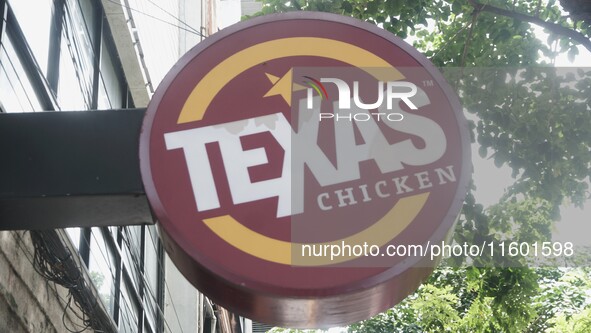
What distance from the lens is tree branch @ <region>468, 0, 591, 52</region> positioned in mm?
6938

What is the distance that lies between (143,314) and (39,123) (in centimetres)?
506

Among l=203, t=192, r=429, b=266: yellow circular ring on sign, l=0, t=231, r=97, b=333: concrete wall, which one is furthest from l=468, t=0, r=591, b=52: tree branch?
l=0, t=231, r=97, b=333: concrete wall

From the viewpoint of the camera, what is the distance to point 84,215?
4023 millimetres

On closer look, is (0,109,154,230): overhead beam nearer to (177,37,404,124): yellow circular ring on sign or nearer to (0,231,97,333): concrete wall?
(177,37,404,124): yellow circular ring on sign

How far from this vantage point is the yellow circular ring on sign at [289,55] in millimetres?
4082

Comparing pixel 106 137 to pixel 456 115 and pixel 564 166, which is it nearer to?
pixel 456 115

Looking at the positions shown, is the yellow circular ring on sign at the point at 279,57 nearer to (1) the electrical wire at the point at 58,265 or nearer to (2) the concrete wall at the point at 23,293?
(2) the concrete wall at the point at 23,293

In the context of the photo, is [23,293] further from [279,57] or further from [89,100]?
[89,100]

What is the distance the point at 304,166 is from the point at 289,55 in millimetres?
645

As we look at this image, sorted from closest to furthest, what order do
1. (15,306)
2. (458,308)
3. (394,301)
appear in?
(394,301) → (15,306) → (458,308)

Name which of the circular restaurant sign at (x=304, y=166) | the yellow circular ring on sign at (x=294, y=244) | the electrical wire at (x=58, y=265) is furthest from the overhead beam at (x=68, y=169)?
the electrical wire at (x=58, y=265)

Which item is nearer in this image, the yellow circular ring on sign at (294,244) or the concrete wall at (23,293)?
the yellow circular ring on sign at (294,244)

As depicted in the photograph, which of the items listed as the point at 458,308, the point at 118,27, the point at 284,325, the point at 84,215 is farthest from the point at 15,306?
the point at 458,308

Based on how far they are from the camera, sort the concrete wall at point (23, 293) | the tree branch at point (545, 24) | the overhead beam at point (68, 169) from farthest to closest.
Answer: the tree branch at point (545, 24) < the concrete wall at point (23, 293) < the overhead beam at point (68, 169)
